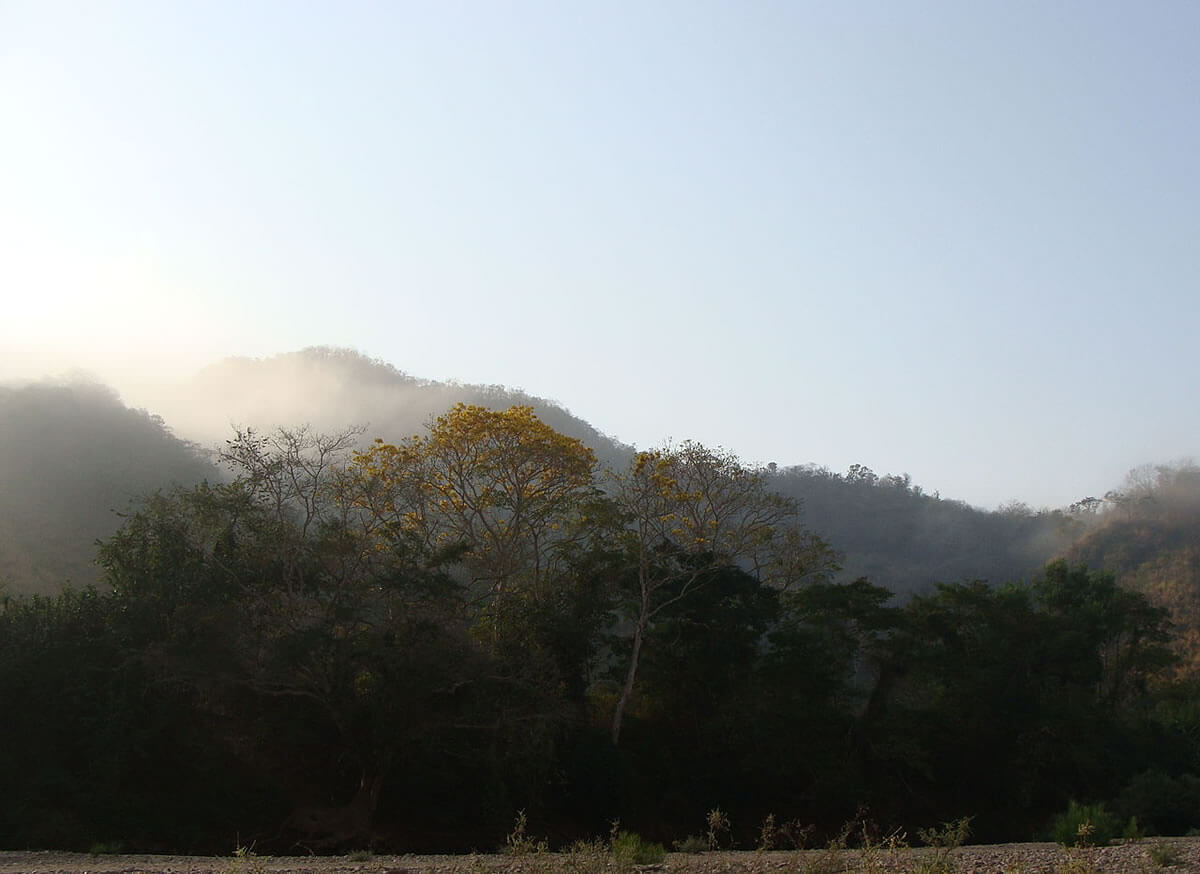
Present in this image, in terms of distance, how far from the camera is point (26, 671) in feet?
68.2

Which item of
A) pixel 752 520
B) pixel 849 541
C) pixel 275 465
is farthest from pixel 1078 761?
pixel 849 541

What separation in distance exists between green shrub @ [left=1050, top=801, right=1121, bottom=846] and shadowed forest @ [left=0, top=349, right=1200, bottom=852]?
5853mm

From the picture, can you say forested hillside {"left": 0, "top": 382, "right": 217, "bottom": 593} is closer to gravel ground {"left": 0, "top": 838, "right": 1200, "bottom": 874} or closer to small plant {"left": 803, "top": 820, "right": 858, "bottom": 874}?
gravel ground {"left": 0, "top": 838, "right": 1200, "bottom": 874}

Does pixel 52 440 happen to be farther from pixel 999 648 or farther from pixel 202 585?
pixel 999 648

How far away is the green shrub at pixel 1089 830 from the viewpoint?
14837 millimetres

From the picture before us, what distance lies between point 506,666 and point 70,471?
25.4m

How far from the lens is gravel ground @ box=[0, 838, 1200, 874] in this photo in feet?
34.3

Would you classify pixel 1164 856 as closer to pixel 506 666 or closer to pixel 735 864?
pixel 735 864

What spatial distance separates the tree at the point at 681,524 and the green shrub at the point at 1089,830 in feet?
37.5

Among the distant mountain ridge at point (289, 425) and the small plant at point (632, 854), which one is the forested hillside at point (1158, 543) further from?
the small plant at point (632, 854)

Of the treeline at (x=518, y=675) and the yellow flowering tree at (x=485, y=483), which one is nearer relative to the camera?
the treeline at (x=518, y=675)

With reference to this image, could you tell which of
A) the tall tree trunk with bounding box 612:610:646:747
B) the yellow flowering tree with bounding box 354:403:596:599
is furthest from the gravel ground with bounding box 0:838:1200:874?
the tall tree trunk with bounding box 612:610:646:747

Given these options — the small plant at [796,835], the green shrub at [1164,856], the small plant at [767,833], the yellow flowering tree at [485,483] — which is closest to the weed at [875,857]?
the small plant at [767,833]

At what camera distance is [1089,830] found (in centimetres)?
1385
